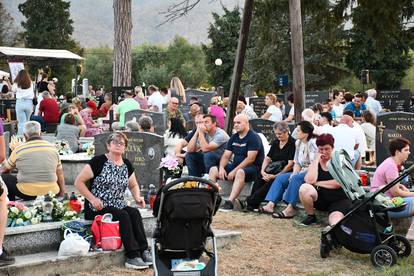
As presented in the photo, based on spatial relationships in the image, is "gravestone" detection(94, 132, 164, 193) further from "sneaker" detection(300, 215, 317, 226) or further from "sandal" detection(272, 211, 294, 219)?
"sneaker" detection(300, 215, 317, 226)

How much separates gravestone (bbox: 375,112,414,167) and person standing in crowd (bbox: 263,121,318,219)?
2821 millimetres

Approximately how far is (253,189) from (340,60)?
46910mm

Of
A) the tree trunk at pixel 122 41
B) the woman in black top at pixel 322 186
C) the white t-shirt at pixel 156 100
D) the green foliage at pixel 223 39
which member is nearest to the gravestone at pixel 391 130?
the woman in black top at pixel 322 186

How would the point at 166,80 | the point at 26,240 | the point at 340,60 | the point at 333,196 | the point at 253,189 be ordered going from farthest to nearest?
the point at 166,80 → the point at 340,60 → the point at 253,189 → the point at 333,196 → the point at 26,240

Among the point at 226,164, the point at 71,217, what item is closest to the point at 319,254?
the point at 71,217

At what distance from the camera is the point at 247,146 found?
40.8ft

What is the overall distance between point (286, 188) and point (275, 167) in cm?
42

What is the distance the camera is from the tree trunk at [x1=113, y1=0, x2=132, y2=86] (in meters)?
25.6

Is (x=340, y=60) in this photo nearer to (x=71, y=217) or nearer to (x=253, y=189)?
(x=253, y=189)

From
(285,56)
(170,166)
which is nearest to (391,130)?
(170,166)

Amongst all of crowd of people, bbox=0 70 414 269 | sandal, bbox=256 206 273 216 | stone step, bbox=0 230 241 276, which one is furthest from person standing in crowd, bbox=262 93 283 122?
stone step, bbox=0 230 241 276

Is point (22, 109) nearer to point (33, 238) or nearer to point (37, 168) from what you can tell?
point (37, 168)

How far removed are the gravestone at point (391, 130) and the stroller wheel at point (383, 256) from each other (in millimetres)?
5763

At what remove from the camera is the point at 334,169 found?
940 cm
